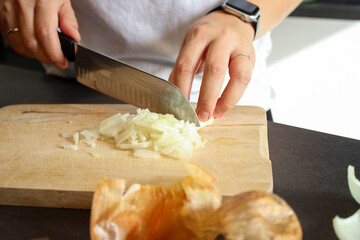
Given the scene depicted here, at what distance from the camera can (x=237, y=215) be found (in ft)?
1.85

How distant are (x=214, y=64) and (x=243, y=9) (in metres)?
0.27

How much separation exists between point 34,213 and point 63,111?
20.3 inches

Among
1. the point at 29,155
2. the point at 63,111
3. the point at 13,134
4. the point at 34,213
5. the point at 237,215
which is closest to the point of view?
the point at 237,215

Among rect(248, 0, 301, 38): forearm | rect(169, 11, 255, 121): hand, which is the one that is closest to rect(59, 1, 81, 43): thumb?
rect(169, 11, 255, 121): hand

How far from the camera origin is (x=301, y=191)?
88cm

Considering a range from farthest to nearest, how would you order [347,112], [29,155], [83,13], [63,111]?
[347,112] → [83,13] → [63,111] → [29,155]

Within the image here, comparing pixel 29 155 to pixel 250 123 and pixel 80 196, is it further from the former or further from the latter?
pixel 250 123

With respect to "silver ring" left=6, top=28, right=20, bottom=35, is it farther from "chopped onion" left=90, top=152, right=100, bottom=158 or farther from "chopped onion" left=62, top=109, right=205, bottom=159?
"chopped onion" left=90, top=152, right=100, bottom=158

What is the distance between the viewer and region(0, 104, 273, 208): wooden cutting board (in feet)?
2.89

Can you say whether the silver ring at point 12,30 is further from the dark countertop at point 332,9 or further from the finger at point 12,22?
the dark countertop at point 332,9

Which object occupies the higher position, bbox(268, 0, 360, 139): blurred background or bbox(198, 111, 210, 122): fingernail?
bbox(198, 111, 210, 122): fingernail

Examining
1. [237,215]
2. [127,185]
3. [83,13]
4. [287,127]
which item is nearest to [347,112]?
[287,127]

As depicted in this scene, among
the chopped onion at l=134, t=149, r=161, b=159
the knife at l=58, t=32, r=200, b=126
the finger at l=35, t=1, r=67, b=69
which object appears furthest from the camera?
the finger at l=35, t=1, r=67, b=69

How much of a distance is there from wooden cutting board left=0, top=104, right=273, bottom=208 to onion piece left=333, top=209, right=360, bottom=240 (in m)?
0.18
